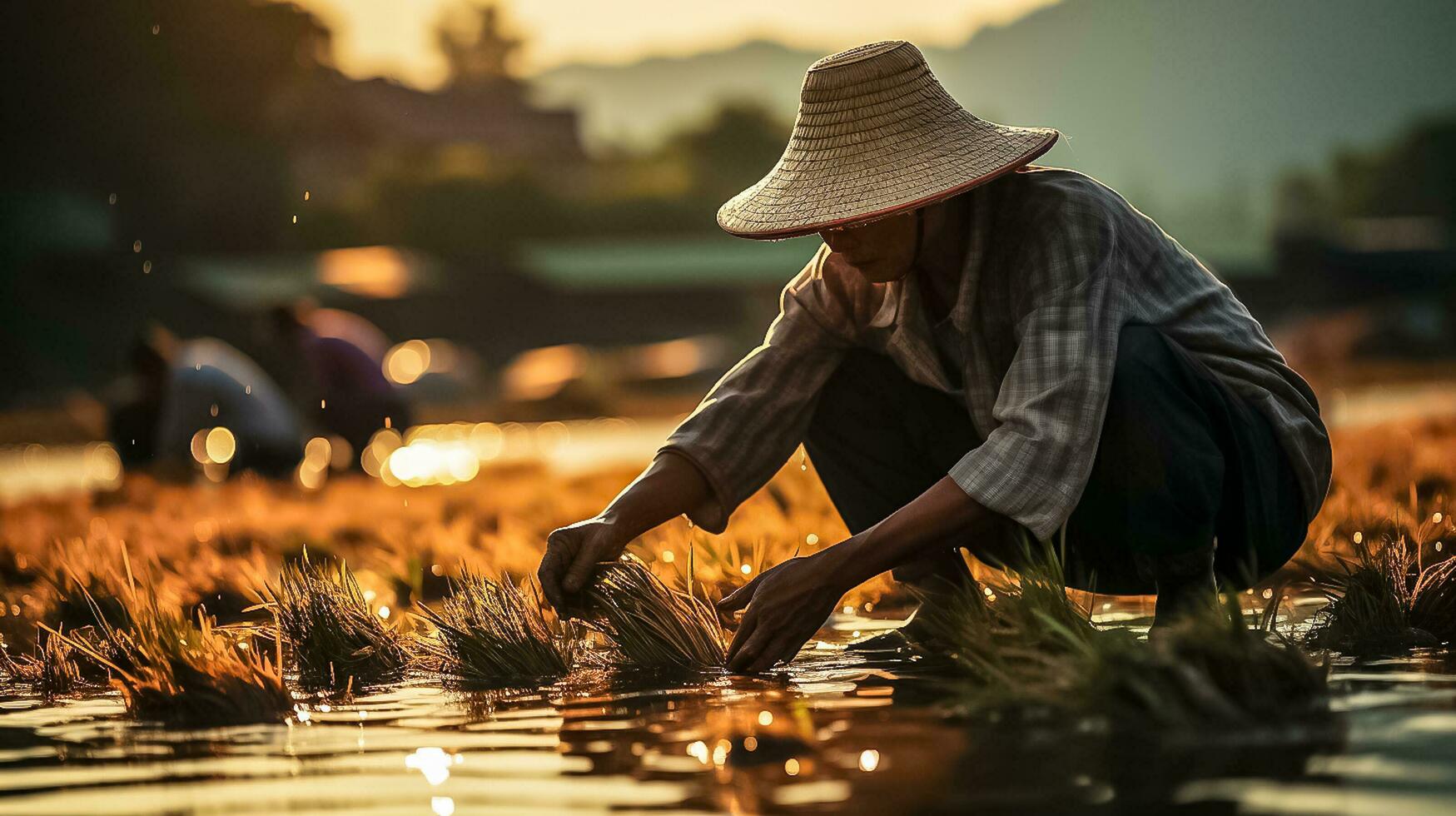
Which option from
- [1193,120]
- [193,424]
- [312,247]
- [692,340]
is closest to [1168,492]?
[193,424]

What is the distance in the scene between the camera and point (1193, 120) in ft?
489

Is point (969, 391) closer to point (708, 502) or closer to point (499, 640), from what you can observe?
point (708, 502)

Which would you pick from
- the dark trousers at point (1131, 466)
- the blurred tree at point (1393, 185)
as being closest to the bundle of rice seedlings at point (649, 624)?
the dark trousers at point (1131, 466)

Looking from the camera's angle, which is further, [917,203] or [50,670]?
[50,670]

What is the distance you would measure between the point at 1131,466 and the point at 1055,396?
202 millimetres

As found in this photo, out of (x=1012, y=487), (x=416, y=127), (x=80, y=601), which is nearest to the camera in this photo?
(x=1012, y=487)

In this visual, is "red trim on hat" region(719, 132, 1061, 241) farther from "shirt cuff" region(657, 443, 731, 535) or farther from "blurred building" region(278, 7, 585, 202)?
"blurred building" region(278, 7, 585, 202)

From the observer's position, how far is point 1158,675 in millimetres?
2559

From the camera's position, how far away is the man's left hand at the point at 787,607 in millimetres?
2896

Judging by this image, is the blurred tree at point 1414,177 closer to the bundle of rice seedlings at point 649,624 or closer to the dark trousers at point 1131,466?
the dark trousers at point 1131,466

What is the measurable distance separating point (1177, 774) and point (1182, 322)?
1.20 m

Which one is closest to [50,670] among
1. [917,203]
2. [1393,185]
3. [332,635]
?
[332,635]

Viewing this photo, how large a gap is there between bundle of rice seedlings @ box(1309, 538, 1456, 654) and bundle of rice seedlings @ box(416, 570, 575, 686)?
4.68ft

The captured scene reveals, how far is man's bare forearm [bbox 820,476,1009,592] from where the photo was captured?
9.41ft
